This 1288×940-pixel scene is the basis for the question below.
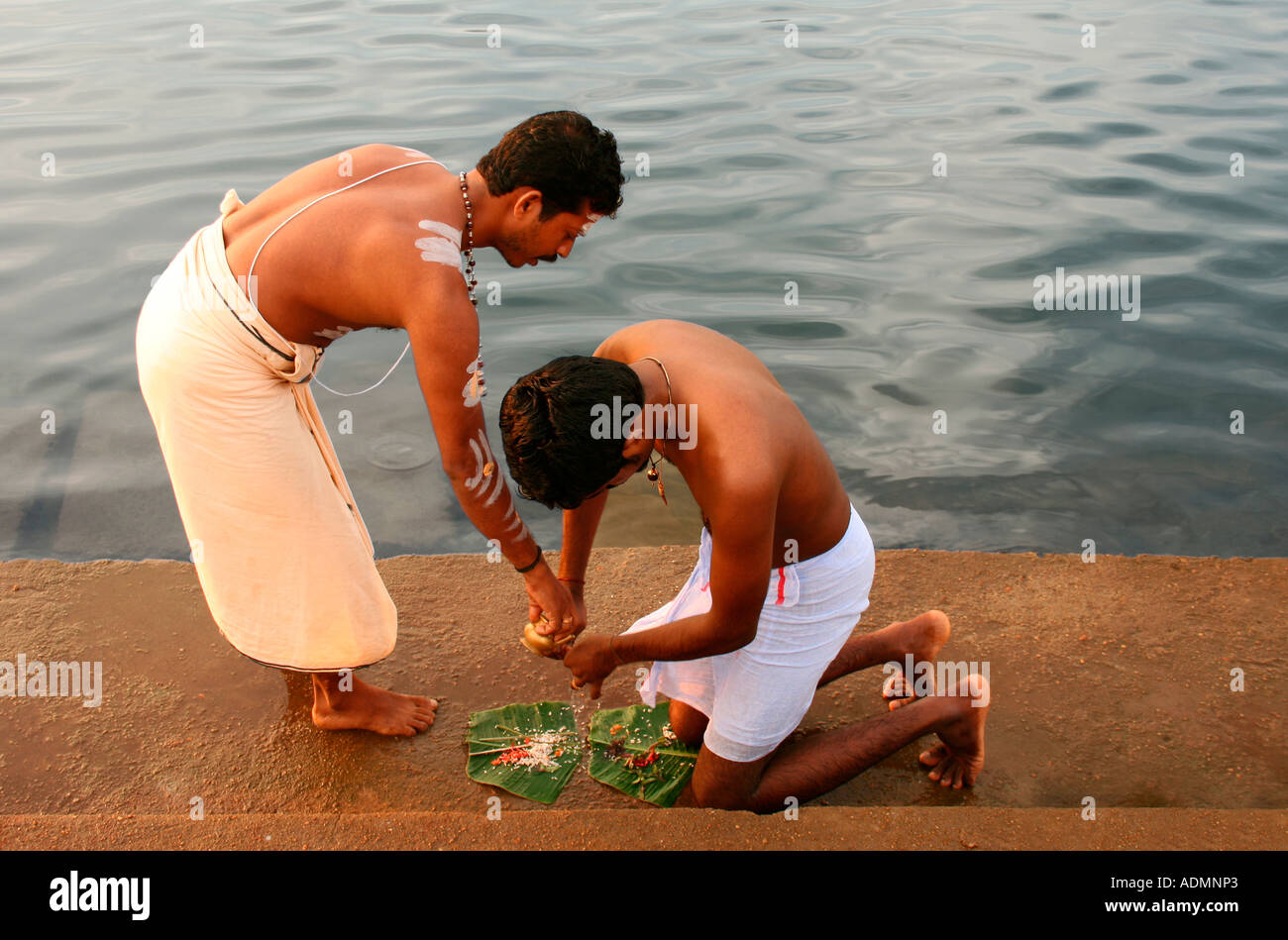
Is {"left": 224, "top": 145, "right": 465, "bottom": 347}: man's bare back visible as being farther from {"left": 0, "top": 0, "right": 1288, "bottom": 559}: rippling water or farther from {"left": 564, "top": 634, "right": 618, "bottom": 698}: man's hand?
{"left": 0, "top": 0, "right": 1288, "bottom": 559}: rippling water

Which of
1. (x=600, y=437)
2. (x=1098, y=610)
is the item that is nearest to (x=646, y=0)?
(x=1098, y=610)

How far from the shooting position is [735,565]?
226 centimetres

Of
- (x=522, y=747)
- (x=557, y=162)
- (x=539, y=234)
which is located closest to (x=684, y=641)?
(x=522, y=747)

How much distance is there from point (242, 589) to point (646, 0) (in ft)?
41.3

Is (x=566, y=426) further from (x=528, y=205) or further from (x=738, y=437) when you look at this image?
(x=528, y=205)

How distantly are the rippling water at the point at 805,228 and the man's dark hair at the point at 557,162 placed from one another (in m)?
2.46

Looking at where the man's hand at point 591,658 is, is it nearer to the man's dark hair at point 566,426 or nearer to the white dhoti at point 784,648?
the white dhoti at point 784,648

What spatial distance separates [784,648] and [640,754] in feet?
1.93

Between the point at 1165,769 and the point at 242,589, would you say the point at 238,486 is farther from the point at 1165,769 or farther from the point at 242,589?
the point at 1165,769

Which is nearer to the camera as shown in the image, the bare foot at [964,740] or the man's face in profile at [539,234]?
the man's face in profile at [539,234]

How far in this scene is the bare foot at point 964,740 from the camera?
2684 millimetres

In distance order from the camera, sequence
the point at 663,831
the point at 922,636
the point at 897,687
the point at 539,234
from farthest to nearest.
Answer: the point at 897,687 < the point at 922,636 < the point at 539,234 < the point at 663,831

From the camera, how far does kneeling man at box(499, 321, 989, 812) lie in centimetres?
216

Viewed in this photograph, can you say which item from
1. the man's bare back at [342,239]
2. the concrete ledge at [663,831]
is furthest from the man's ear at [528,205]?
the concrete ledge at [663,831]
